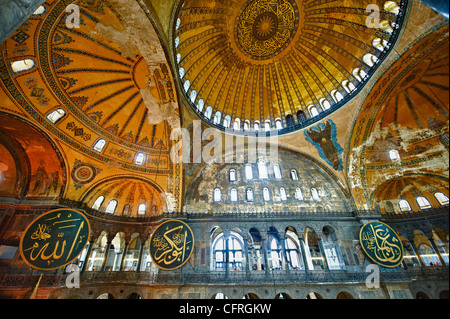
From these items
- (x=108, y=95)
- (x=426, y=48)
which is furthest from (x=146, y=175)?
(x=426, y=48)

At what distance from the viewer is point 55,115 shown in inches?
355

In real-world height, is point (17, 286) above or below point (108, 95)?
below

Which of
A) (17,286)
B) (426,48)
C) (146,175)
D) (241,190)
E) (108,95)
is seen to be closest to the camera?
(426,48)

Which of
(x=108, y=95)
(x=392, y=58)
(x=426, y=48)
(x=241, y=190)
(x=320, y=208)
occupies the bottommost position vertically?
(x=320, y=208)

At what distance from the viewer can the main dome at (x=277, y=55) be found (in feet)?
32.1

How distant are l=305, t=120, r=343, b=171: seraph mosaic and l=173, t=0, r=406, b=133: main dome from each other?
0.68 metres

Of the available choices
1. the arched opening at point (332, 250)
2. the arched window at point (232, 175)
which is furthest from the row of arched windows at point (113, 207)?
the arched opening at point (332, 250)

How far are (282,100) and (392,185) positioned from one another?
9.22 m

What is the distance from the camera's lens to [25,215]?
959 cm

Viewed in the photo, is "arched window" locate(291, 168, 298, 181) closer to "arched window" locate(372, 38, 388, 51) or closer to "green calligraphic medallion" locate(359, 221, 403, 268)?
Answer: "green calligraphic medallion" locate(359, 221, 403, 268)

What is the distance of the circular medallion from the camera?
11.2m

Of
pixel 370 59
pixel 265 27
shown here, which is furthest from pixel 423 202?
pixel 265 27

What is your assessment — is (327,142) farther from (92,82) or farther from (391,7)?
(92,82)

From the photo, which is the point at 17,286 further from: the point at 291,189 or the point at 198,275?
the point at 291,189
